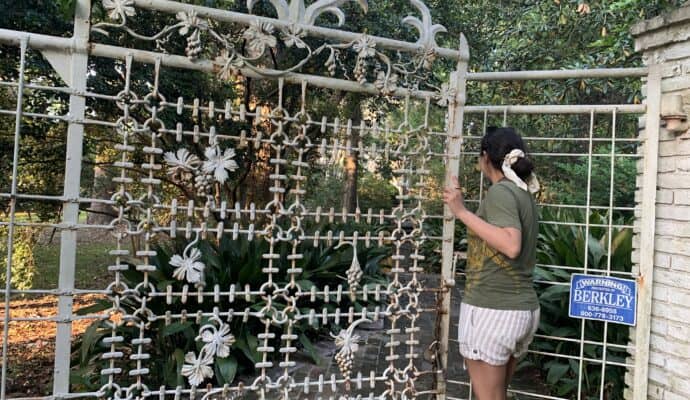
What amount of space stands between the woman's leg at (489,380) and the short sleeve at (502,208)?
581mm

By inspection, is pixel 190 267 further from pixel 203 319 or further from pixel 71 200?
pixel 203 319

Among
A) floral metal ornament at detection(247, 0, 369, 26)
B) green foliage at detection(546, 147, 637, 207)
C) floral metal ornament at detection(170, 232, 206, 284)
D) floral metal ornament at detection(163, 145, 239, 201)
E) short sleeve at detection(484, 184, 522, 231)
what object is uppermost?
floral metal ornament at detection(247, 0, 369, 26)

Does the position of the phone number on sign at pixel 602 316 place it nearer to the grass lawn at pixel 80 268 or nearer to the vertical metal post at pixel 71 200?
the vertical metal post at pixel 71 200

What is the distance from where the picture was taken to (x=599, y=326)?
315 cm

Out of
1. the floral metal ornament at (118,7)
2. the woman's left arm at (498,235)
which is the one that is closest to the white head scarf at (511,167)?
the woman's left arm at (498,235)

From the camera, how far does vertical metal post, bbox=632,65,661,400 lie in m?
2.27

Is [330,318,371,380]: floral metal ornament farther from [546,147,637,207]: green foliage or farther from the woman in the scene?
[546,147,637,207]: green foliage

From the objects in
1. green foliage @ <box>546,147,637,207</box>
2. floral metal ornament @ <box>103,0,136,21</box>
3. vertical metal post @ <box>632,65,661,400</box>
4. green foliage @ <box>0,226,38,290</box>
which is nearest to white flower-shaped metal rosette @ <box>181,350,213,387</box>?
floral metal ornament @ <box>103,0,136,21</box>

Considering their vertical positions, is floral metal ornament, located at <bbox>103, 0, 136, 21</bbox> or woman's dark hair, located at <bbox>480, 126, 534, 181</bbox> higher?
floral metal ornament, located at <bbox>103, 0, 136, 21</bbox>

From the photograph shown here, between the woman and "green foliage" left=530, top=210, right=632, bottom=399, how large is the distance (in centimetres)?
113

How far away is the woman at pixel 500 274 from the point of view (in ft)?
6.02

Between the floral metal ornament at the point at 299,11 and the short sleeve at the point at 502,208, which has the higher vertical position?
the floral metal ornament at the point at 299,11

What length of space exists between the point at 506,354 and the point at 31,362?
13.9 ft

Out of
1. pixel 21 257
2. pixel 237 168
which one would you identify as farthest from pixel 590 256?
pixel 21 257
